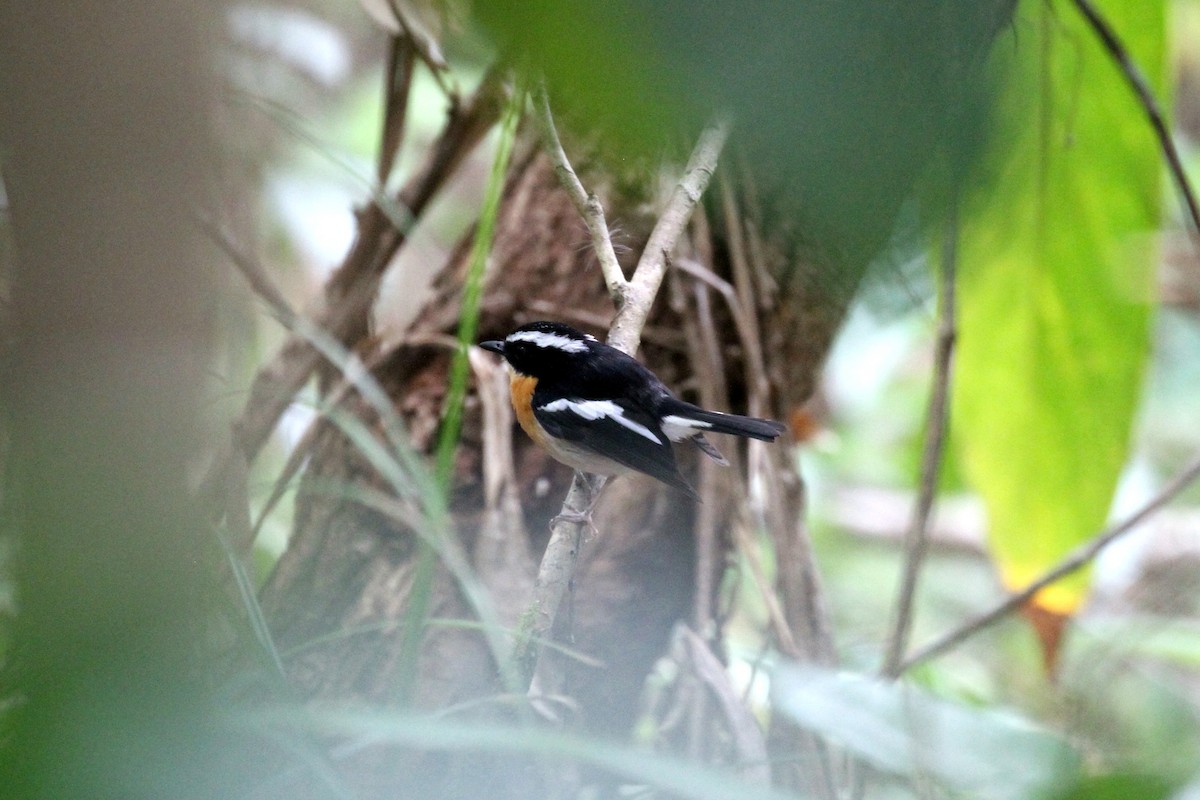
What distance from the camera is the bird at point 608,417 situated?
165 cm

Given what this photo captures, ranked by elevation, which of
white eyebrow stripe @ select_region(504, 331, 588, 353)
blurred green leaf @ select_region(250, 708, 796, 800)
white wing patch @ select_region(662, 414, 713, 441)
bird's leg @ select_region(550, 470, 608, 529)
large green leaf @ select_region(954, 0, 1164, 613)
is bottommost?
blurred green leaf @ select_region(250, 708, 796, 800)

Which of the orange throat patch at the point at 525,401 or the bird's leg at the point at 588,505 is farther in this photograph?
the orange throat patch at the point at 525,401

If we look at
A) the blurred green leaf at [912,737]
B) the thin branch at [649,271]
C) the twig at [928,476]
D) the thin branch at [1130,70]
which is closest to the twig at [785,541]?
the twig at [928,476]

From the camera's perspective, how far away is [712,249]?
2.20m

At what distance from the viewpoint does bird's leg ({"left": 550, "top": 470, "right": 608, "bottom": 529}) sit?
1309mm

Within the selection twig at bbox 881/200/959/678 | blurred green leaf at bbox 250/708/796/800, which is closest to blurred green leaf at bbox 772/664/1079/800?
twig at bbox 881/200/959/678

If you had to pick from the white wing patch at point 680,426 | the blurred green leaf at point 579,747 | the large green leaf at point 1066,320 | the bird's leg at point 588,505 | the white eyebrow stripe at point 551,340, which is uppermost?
the large green leaf at point 1066,320

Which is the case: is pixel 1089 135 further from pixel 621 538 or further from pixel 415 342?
pixel 415 342

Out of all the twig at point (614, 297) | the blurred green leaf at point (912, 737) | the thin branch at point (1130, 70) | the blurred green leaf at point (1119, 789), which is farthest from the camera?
the thin branch at point (1130, 70)

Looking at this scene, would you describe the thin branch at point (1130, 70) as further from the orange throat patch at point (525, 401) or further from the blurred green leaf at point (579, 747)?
the blurred green leaf at point (579, 747)

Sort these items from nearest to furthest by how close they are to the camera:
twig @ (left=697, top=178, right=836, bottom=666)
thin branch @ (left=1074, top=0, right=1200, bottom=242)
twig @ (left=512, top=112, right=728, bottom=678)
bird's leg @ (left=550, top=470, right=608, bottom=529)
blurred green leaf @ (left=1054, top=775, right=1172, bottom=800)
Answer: blurred green leaf @ (left=1054, top=775, right=1172, bottom=800) < twig @ (left=512, top=112, right=728, bottom=678) < bird's leg @ (left=550, top=470, right=608, bottom=529) < thin branch @ (left=1074, top=0, right=1200, bottom=242) < twig @ (left=697, top=178, right=836, bottom=666)

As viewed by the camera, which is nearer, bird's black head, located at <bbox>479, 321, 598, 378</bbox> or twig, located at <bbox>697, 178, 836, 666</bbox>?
bird's black head, located at <bbox>479, 321, 598, 378</bbox>

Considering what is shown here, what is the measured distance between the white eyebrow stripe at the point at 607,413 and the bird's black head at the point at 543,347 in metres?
0.08

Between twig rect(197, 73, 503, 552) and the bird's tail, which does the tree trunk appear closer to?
twig rect(197, 73, 503, 552)
